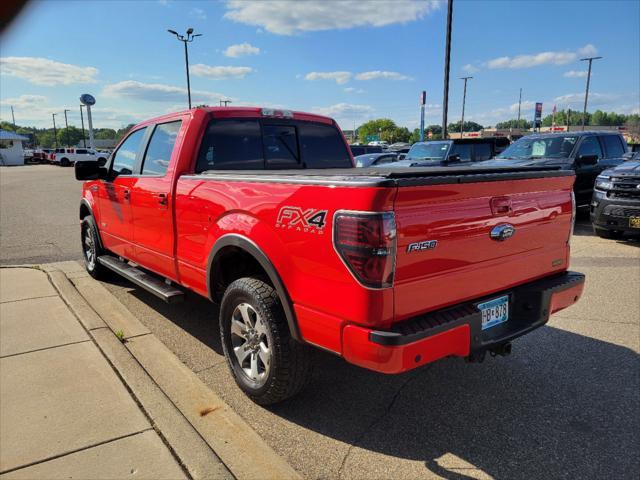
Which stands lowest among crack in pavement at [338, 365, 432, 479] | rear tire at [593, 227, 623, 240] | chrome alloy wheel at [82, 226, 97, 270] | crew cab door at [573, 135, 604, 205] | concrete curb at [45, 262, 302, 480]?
crack in pavement at [338, 365, 432, 479]

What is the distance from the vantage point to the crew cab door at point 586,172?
1001cm

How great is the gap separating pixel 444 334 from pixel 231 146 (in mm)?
2510

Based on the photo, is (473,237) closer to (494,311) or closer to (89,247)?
(494,311)

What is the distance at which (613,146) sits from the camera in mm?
10945

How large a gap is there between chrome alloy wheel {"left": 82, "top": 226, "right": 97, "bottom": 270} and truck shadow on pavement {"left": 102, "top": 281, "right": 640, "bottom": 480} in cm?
283

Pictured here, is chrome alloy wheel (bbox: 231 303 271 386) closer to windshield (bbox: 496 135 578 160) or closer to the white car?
windshield (bbox: 496 135 578 160)

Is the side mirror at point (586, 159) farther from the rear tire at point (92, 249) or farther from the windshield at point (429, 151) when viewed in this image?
the rear tire at point (92, 249)

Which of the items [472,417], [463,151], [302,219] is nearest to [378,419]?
[472,417]

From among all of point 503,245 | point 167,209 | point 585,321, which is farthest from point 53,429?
point 585,321

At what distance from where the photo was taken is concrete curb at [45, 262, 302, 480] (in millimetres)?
2633

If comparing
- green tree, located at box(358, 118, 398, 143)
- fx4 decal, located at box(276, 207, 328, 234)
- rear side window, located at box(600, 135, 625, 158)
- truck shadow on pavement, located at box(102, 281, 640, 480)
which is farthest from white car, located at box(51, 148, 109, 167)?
green tree, located at box(358, 118, 398, 143)

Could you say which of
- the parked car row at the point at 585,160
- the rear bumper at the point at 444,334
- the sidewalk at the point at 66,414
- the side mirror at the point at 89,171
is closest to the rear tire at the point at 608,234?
the parked car row at the point at 585,160

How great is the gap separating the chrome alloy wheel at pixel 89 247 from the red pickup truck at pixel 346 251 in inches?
83.0

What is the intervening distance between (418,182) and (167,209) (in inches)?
93.7
